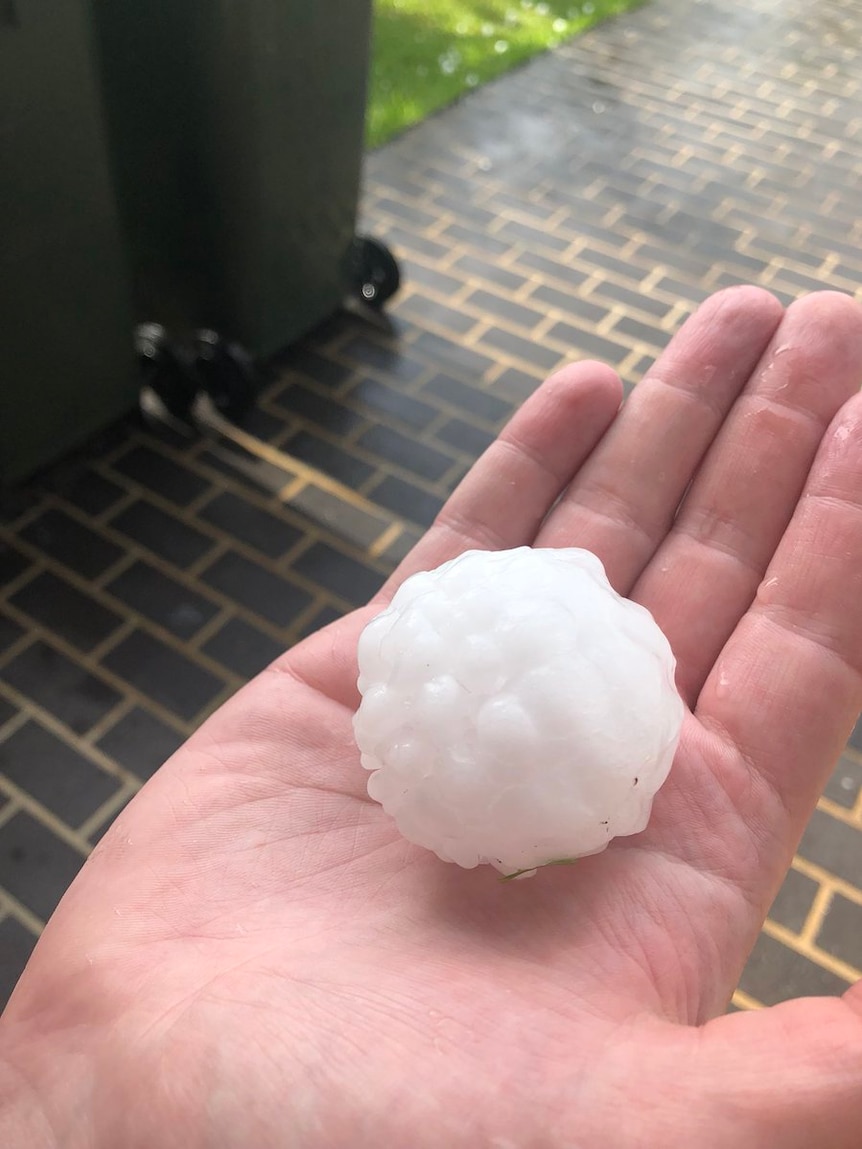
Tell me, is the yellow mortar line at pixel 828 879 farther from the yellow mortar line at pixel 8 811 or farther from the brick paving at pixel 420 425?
the yellow mortar line at pixel 8 811

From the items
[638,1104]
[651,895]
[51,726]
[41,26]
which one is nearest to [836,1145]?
[638,1104]

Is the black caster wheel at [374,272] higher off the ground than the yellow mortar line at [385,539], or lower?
higher

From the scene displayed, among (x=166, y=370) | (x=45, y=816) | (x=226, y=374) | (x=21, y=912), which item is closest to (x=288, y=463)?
(x=226, y=374)

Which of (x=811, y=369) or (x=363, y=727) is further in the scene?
(x=811, y=369)

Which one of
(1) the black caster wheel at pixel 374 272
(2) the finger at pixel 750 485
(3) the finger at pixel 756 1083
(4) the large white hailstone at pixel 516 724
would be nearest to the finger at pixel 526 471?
(2) the finger at pixel 750 485

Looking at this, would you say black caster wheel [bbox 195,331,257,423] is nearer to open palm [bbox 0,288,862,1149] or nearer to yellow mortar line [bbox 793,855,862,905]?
open palm [bbox 0,288,862,1149]

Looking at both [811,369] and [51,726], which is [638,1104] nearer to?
[811,369]
